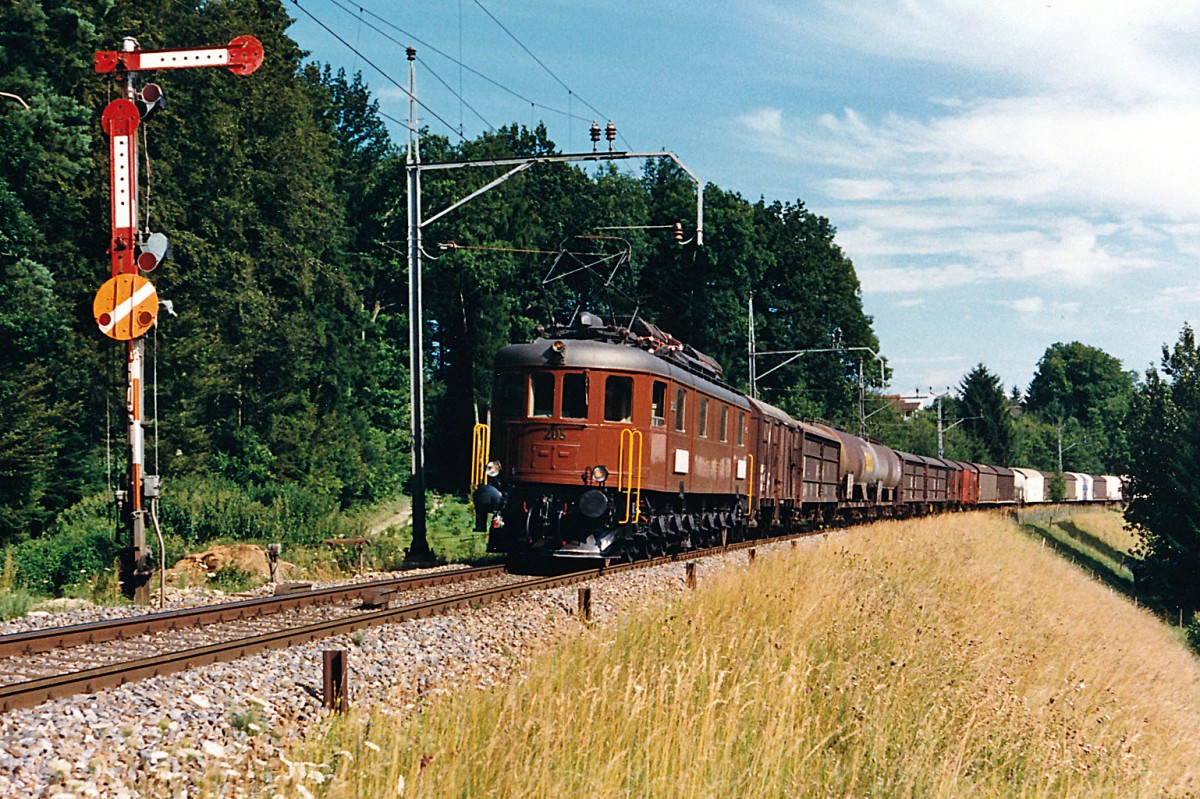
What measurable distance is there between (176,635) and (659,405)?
8.90 m

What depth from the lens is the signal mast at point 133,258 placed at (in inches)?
532

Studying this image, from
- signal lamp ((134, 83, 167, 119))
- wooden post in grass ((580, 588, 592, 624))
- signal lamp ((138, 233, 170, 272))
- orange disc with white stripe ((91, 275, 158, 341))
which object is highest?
signal lamp ((134, 83, 167, 119))

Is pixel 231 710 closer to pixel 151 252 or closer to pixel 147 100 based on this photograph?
pixel 151 252

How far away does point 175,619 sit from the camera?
1141 centimetres

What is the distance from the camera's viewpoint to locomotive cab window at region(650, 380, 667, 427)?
58.7 ft

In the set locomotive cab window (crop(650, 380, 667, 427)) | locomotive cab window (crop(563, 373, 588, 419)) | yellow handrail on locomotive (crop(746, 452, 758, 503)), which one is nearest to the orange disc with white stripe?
locomotive cab window (crop(563, 373, 588, 419))

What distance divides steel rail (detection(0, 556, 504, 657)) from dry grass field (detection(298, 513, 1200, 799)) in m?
4.07

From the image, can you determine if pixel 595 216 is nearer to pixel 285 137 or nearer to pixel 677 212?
pixel 677 212

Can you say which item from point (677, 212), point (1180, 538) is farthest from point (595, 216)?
point (1180, 538)

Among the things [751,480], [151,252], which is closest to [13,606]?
[151,252]

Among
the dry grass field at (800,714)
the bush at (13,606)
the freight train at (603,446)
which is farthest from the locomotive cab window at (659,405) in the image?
the bush at (13,606)

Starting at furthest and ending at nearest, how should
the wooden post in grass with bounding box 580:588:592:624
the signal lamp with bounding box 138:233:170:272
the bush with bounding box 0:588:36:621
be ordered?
the signal lamp with bounding box 138:233:170:272, the bush with bounding box 0:588:36:621, the wooden post in grass with bounding box 580:588:592:624

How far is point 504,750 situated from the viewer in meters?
6.32

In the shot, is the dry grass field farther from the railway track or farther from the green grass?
the green grass
